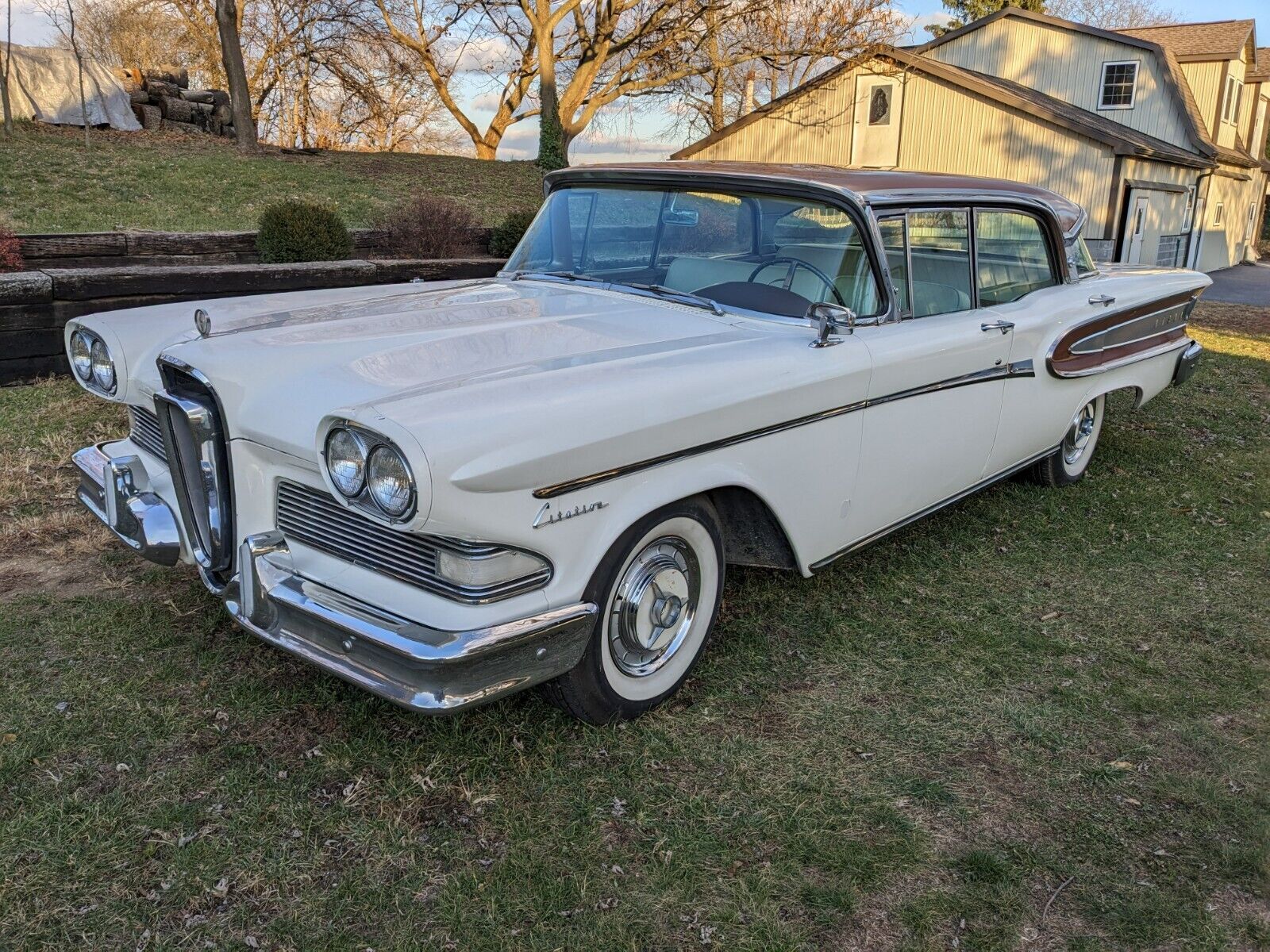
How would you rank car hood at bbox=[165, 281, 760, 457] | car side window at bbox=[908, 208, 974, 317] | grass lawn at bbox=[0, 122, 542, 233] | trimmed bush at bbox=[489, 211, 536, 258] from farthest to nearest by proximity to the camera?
grass lawn at bbox=[0, 122, 542, 233] → trimmed bush at bbox=[489, 211, 536, 258] → car side window at bbox=[908, 208, 974, 317] → car hood at bbox=[165, 281, 760, 457]

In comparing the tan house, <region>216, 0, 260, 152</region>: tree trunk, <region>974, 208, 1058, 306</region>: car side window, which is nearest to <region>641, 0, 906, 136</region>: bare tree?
the tan house

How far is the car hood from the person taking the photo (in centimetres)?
248

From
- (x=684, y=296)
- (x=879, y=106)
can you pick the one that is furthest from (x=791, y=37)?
(x=684, y=296)

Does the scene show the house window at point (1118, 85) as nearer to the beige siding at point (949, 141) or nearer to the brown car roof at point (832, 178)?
the beige siding at point (949, 141)

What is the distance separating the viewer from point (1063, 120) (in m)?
18.7

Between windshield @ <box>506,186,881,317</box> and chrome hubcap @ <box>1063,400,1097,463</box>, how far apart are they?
7.27 feet

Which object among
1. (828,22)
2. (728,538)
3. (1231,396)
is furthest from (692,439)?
(828,22)

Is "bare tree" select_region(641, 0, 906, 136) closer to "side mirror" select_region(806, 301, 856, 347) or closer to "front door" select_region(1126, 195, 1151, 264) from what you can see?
"front door" select_region(1126, 195, 1151, 264)

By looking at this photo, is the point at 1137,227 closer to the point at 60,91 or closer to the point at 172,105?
the point at 172,105

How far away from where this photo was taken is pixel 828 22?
62.4ft

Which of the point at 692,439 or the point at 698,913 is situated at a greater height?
the point at 692,439

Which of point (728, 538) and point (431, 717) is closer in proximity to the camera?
point (431, 717)

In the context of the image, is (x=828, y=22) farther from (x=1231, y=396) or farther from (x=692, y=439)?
(x=692, y=439)

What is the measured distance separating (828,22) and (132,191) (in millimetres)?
12943
